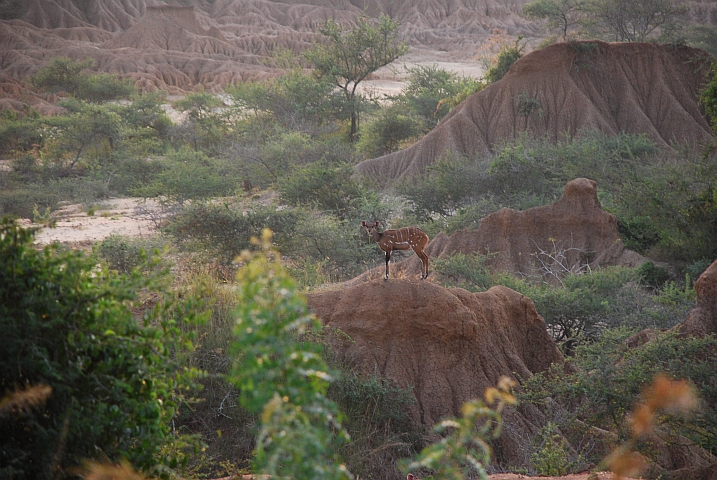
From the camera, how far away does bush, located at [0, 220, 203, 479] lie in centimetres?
372

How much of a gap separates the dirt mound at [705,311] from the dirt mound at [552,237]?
5529 millimetres

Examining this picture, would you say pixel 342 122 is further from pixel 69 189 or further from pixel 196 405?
pixel 196 405

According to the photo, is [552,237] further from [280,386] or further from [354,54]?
[354,54]

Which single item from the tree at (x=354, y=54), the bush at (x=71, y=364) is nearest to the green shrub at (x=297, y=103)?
the tree at (x=354, y=54)

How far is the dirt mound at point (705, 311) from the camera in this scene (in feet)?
29.1

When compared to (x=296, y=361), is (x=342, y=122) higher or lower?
lower

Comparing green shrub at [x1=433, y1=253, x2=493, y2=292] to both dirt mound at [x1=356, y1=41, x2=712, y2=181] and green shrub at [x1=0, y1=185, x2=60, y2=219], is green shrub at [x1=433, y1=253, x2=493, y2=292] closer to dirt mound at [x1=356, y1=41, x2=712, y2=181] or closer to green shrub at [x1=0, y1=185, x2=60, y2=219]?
dirt mound at [x1=356, y1=41, x2=712, y2=181]

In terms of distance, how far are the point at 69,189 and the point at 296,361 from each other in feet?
82.9

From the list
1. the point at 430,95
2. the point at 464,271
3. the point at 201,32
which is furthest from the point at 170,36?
the point at 464,271

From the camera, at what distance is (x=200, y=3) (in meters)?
85.8

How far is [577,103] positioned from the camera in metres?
26.3

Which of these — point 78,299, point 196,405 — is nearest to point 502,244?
point 196,405

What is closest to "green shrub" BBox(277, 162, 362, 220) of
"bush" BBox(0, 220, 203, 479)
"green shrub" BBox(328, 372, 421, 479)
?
"green shrub" BBox(328, 372, 421, 479)

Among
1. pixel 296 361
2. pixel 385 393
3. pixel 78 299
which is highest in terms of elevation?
pixel 296 361
